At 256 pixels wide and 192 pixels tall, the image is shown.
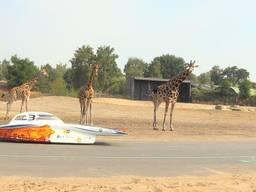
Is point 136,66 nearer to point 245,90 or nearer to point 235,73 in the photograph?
point 235,73

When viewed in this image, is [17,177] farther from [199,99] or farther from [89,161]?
[199,99]

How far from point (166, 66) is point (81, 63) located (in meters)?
46.9

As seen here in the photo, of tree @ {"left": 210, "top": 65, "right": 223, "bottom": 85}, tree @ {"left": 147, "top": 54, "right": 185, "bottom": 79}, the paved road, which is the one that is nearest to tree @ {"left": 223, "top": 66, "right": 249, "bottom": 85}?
tree @ {"left": 210, "top": 65, "right": 223, "bottom": 85}

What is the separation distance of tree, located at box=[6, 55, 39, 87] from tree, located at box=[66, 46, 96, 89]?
27.4 feet

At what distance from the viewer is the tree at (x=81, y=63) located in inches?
3145

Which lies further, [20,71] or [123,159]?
[20,71]

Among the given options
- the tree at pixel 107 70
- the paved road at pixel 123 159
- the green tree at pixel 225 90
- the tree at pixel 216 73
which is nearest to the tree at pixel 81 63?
the tree at pixel 107 70

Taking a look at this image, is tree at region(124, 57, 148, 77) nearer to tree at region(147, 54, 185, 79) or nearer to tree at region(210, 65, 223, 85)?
tree at region(147, 54, 185, 79)

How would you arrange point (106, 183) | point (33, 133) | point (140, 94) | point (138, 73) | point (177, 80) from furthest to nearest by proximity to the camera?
point (138, 73) → point (140, 94) → point (177, 80) → point (33, 133) → point (106, 183)

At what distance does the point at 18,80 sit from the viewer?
71.1 meters

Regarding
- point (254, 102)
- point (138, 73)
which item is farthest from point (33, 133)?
point (138, 73)

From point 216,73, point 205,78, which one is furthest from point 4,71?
point 216,73

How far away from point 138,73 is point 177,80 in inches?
3411

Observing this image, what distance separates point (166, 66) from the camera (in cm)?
12444
